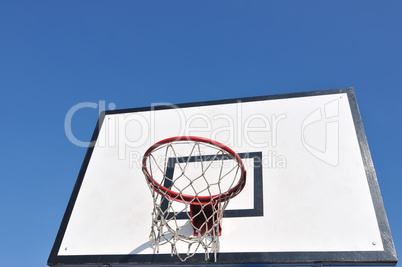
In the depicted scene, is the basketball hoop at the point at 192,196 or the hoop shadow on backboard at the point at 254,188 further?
the hoop shadow on backboard at the point at 254,188

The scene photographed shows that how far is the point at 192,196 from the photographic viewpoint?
3180mm

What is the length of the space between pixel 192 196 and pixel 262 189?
60 cm

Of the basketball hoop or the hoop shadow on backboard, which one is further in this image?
the hoop shadow on backboard

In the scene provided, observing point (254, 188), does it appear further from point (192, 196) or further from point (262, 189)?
point (192, 196)

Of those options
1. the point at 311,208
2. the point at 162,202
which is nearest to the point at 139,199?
the point at 162,202

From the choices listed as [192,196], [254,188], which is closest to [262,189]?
[254,188]

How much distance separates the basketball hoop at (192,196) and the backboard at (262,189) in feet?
0.32

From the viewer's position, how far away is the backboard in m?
2.87

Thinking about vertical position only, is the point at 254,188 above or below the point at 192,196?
above

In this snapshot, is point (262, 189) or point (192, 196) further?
point (262, 189)

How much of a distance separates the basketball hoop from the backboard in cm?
10

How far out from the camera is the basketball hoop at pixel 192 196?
9.69 feet

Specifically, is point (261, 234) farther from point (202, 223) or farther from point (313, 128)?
point (313, 128)

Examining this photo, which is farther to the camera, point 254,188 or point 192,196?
point 254,188
